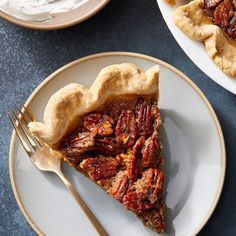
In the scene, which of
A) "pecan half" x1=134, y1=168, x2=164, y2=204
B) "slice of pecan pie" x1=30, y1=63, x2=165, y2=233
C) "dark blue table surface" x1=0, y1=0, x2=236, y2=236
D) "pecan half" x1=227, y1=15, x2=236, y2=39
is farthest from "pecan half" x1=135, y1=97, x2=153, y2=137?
"pecan half" x1=227, y1=15, x2=236, y2=39

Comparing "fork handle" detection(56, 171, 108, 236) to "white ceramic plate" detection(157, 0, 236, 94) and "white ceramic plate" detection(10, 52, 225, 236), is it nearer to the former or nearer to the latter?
"white ceramic plate" detection(10, 52, 225, 236)

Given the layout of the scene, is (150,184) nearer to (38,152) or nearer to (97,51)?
(38,152)

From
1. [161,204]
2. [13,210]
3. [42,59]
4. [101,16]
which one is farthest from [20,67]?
[161,204]

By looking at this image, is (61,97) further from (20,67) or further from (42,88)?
(20,67)

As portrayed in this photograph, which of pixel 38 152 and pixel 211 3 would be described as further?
pixel 38 152

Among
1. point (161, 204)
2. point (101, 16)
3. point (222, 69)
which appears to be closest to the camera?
point (222, 69)

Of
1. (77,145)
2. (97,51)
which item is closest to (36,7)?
(97,51)
